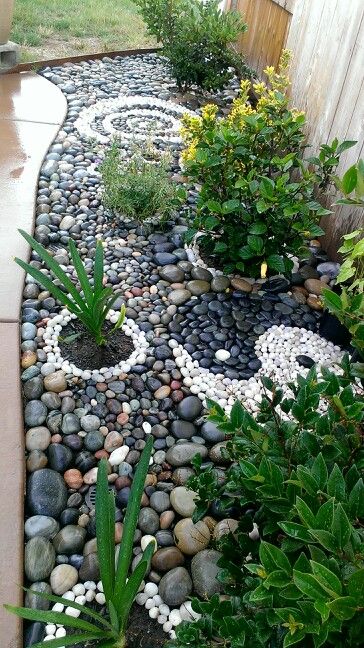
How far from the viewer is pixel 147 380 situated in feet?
7.14

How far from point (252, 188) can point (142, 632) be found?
172cm

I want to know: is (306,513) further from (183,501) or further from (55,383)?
(55,383)

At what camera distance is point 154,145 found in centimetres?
384

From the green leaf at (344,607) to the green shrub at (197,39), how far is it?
436cm

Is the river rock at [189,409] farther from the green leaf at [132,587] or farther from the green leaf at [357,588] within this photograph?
the green leaf at [357,588]

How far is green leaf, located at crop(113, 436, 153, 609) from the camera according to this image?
1335mm

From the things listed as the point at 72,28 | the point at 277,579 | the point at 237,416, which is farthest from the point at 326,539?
the point at 72,28

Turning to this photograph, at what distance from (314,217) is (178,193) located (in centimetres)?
64

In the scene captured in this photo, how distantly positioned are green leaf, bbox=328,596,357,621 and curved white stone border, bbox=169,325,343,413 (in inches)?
50.1

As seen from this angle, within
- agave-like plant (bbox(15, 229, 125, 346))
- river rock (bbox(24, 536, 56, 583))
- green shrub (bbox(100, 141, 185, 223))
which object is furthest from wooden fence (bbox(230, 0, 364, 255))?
river rock (bbox(24, 536, 56, 583))

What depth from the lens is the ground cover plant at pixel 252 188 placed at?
2.44 m

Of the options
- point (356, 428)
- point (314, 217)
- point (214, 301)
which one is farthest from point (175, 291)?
point (356, 428)

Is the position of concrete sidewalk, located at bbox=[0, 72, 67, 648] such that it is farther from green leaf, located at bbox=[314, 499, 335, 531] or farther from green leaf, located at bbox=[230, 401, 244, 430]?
green leaf, located at bbox=[314, 499, 335, 531]

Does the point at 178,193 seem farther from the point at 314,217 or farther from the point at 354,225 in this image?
the point at 354,225
